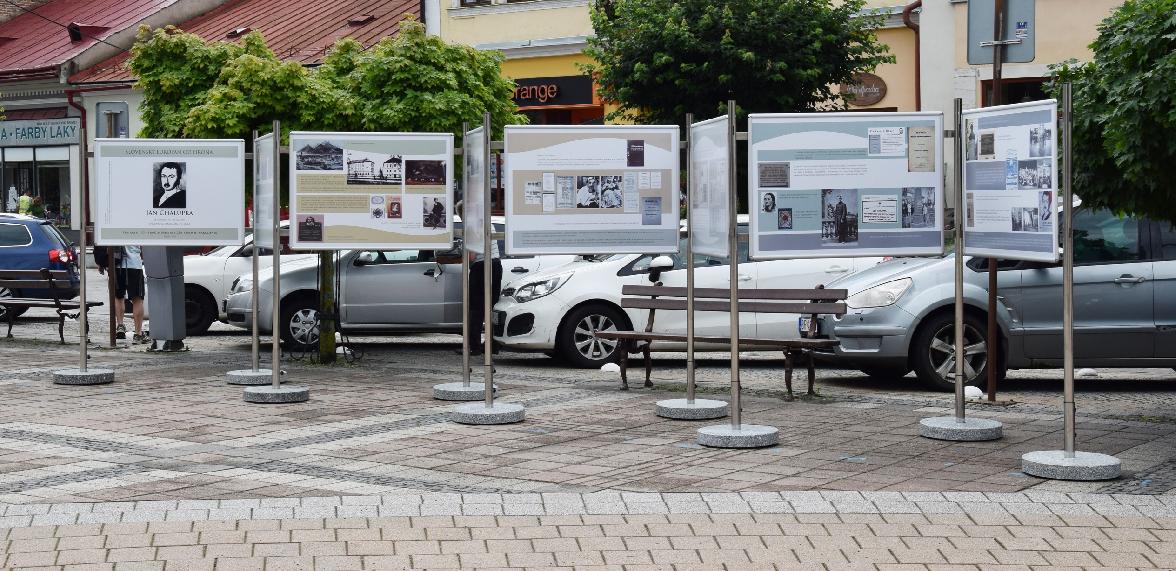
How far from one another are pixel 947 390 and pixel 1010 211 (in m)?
3.82

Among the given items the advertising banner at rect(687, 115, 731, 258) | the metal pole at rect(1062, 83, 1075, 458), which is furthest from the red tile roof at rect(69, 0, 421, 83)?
the metal pole at rect(1062, 83, 1075, 458)

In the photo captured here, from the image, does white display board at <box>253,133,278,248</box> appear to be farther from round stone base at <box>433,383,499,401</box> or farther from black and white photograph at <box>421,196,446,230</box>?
round stone base at <box>433,383,499,401</box>

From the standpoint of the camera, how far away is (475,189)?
36.6ft

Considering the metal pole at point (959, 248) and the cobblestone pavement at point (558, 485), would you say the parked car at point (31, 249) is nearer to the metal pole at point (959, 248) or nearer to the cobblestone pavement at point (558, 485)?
the cobblestone pavement at point (558, 485)

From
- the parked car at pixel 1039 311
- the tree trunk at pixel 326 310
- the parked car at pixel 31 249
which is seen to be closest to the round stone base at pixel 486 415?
the parked car at pixel 1039 311

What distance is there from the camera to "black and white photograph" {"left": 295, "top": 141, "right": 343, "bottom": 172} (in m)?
11.8

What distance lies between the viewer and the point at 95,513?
7.32 metres

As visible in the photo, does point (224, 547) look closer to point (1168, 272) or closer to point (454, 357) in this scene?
point (1168, 272)

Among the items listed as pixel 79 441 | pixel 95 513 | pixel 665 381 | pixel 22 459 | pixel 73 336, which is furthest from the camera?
pixel 73 336

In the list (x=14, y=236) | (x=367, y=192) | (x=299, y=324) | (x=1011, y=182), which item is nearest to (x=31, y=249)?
(x=14, y=236)

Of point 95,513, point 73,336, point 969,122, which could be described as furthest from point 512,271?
point 95,513

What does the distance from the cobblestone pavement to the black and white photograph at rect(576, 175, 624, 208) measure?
147 cm

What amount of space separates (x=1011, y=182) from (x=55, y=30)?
35.7 metres

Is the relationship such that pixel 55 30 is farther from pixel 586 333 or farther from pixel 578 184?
pixel 578 184
